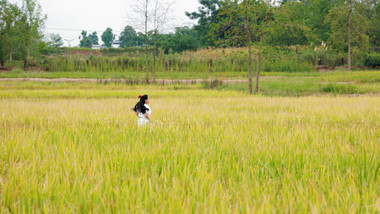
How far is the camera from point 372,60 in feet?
94.4

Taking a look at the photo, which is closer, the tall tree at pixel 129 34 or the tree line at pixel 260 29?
the tree line at pixel 260 29

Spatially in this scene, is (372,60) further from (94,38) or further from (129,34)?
(94,38)

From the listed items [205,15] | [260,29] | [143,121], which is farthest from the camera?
[205,15]

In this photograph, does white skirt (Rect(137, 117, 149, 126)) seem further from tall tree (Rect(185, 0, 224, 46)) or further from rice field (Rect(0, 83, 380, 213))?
tall tree (Rect(185, 0, 224, 46))

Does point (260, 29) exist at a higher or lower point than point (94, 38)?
lower

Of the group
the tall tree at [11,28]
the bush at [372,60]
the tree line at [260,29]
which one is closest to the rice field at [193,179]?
the tree line at [260,29]

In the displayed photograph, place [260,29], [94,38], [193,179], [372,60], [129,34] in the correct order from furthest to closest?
[94,38], [129,34], [372,60], [260,29], [193,179]

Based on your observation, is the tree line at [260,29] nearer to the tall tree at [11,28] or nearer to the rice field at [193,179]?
the tall tree at [11,28]

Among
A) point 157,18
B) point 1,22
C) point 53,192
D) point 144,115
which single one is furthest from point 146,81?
point 1,22

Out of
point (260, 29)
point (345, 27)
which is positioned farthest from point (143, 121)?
point (345, 27)

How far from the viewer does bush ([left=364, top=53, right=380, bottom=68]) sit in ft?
93.5

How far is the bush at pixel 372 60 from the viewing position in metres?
28.5

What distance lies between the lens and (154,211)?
1.46 metres

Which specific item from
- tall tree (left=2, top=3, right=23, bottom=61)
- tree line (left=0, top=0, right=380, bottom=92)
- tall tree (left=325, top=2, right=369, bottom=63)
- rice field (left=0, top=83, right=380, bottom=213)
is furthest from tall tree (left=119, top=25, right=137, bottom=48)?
rice field (left=0, top=83, right=380, bottom=213)
